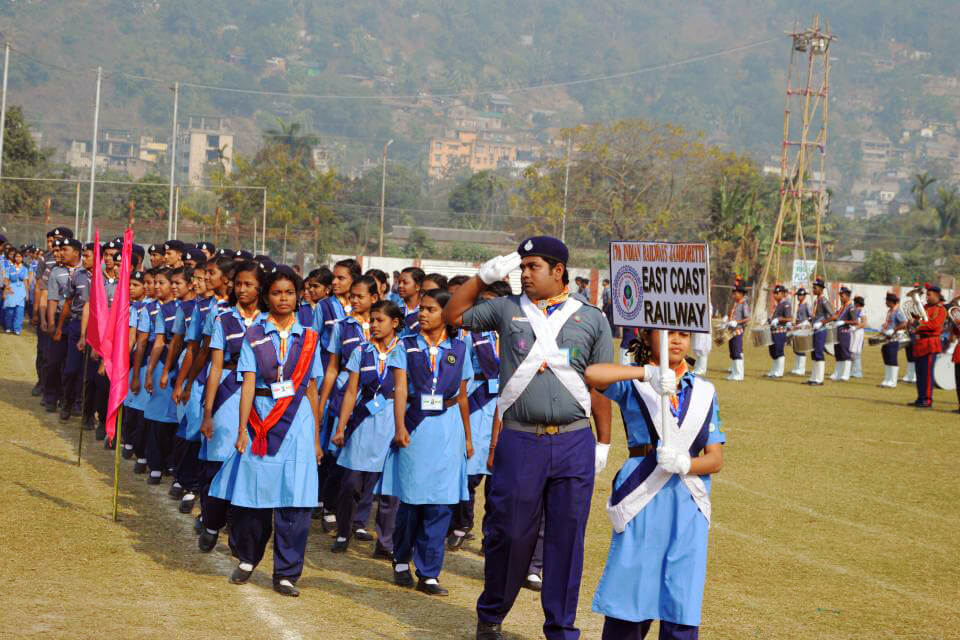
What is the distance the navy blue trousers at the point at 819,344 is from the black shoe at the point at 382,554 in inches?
751

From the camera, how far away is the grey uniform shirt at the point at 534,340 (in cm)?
627

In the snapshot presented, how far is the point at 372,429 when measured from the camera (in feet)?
28.3

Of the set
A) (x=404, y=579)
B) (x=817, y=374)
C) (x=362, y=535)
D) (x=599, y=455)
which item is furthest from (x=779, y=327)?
(x=599, y=455)

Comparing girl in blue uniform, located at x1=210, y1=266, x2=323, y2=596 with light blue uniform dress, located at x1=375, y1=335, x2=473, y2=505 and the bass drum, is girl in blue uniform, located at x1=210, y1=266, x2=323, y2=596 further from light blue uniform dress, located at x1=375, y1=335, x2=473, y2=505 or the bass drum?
the bass drum

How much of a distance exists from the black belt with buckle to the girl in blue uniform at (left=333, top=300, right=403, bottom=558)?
2.26 metres

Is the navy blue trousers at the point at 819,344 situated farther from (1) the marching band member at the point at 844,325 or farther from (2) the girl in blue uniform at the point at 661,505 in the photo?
(2) the girl in blue uniform at the point at 661,505

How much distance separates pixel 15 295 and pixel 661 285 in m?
24.4

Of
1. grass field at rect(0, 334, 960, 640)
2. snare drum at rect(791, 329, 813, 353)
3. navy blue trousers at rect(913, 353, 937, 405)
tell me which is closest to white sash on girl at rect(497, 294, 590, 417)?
grass field at rect(0, 334, 960, 640)

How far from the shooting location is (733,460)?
1416cm

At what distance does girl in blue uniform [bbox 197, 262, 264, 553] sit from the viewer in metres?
8.04

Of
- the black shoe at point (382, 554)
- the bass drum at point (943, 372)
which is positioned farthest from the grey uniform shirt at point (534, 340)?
the bass drum at point (943, 372)

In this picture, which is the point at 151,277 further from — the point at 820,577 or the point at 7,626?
the point at 820,577

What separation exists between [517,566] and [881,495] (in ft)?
23.2

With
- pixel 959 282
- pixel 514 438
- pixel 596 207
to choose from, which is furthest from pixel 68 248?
pixel 959 282
